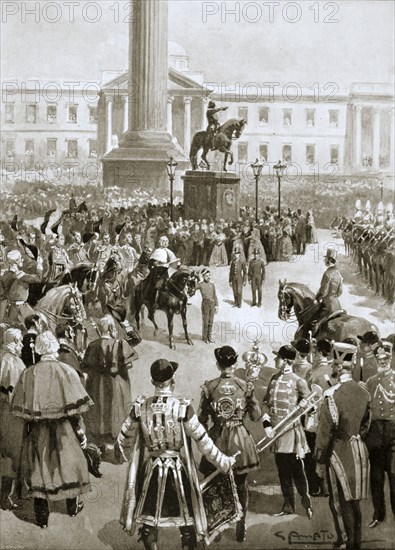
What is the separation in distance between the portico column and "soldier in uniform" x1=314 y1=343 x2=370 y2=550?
2.02 metres

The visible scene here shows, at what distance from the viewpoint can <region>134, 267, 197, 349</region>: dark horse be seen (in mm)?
8031

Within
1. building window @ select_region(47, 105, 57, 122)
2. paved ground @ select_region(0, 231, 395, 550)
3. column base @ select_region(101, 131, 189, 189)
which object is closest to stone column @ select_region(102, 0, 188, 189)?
column base @ select_region(101, 131, 189, 189)

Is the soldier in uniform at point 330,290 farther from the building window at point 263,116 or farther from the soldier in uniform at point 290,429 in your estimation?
the building window at point 263,116

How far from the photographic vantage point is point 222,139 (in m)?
8.25

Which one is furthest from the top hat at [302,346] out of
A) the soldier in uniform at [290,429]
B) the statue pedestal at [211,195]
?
the statue pedestal at [211,195]

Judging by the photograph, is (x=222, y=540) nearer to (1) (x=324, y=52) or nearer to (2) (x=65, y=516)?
(2) (x=65, y=516)

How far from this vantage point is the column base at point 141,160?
8.29 metres

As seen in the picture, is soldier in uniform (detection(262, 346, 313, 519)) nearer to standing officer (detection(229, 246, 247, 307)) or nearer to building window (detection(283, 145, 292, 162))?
standing officer (detection(229, 246, 247, 307))

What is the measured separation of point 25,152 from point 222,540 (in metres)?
4.03

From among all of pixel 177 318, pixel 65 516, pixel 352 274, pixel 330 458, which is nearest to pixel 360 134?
pixel 352 274

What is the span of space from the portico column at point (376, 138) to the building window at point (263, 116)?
1.03 meters
